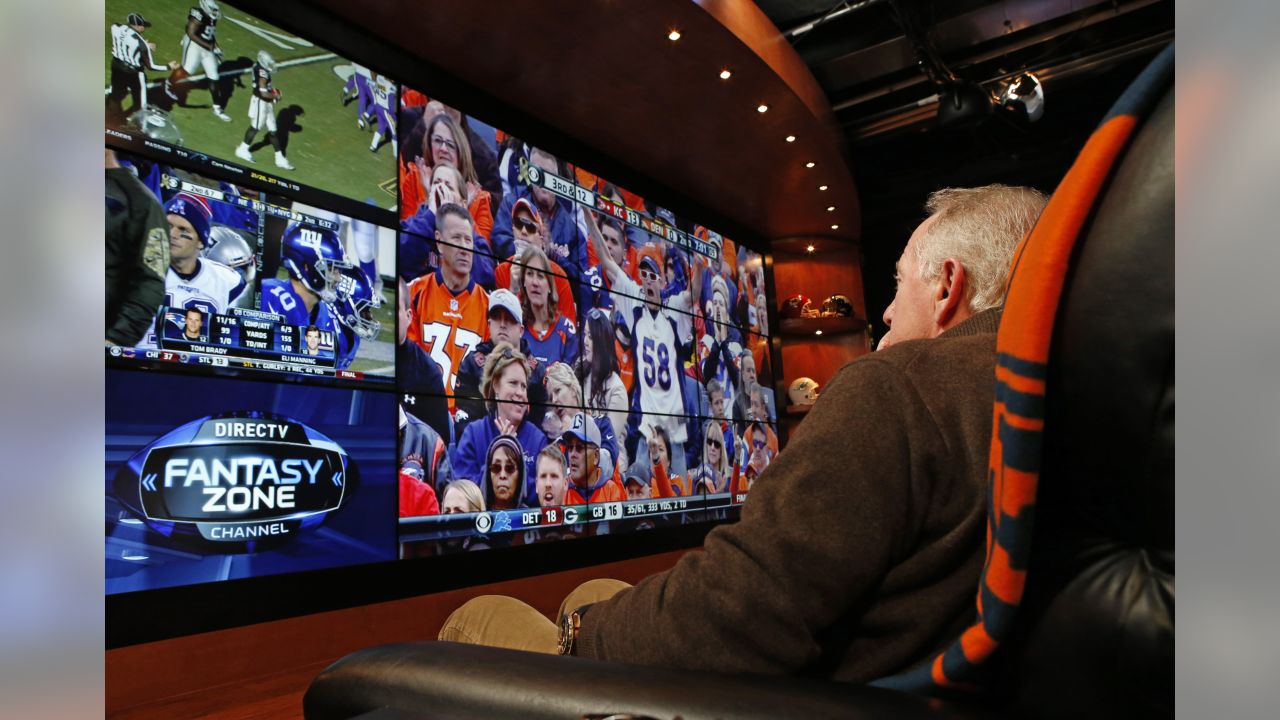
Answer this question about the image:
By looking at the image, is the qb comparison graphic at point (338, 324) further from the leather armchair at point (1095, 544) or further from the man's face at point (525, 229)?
the leather armchair at point (1095, 544)

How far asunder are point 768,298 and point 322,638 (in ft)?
16.1

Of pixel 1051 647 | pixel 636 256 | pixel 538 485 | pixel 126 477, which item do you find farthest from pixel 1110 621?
pixel 636 256

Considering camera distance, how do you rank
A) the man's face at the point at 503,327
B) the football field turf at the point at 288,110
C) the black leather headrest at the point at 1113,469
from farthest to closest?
the man's face at the point at 503,327 < the football field turf at the point at 288,110 < the black leather headrest at the point at 1113,469

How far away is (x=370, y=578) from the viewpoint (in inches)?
122

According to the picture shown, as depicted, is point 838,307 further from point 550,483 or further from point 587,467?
point 550,483

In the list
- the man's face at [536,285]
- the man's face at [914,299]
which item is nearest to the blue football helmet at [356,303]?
the man's face at [536,285]

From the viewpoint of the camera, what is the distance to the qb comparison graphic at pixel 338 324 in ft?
8.21

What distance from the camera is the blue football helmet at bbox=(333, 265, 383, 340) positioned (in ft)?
10.2

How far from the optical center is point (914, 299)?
1361 millimetres

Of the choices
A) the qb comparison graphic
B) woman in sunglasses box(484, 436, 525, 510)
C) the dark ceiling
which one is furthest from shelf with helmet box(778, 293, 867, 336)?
woman in sunglasses box(484, 436, 525, 510)

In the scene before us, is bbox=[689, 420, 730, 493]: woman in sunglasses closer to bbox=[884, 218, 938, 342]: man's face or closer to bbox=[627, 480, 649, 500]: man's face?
bbox=[627, 480, 649, 500]: man's face

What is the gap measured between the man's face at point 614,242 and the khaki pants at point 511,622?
7.18 ft

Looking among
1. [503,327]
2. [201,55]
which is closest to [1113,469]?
[201,55]

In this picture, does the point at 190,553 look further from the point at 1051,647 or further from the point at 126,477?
the point at 1051,647
